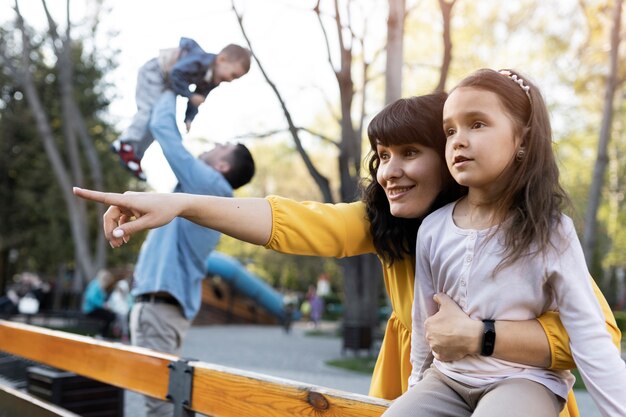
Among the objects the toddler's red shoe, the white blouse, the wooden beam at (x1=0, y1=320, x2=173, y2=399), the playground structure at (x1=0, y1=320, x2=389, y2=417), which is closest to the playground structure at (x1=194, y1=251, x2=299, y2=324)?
the wooden beam at (x1=0, y1=320, x2=173, y2=399)

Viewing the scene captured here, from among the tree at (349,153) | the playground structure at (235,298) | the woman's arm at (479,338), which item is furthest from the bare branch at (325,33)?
the playground structure at (235,298)

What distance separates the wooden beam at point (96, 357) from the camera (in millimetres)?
2664

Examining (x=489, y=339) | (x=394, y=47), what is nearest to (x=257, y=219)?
(x=489, y=339)

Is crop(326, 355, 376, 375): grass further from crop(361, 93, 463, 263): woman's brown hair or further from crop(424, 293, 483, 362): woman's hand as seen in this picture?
crop(424, 293, 483, 362): woman's hand

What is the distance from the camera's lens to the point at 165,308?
139 inches

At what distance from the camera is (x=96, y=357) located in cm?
309

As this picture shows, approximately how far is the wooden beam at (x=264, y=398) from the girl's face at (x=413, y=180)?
538 millimetres

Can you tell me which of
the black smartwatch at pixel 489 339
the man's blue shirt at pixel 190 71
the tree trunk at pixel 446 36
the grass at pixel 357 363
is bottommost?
the grass at pixel 357 363

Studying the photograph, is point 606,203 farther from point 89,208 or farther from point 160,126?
point 160,126

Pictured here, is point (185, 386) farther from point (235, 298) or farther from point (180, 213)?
point (235, 298)

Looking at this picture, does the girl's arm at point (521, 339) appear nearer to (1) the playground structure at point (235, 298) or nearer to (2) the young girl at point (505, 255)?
(2) the young girl at point (505, 255)

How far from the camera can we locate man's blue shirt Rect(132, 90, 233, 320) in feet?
10.5

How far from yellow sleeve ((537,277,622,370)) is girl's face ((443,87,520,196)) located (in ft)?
1.14

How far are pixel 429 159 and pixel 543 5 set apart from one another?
448 inches
